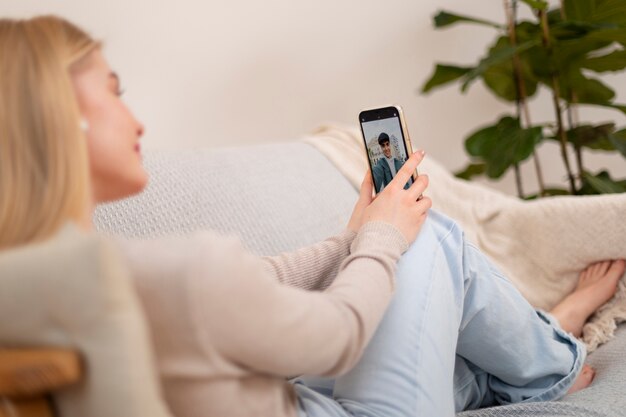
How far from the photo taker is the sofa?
1282mm

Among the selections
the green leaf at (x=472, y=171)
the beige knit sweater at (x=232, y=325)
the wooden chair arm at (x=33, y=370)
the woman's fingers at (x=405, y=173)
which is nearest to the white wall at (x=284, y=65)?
the green leaf at (x=472, y=171)

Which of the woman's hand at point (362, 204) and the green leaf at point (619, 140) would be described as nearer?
the woman's hand at point (362, 204)

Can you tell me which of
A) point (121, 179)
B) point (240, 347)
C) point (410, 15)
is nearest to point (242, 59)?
point (410, 15)

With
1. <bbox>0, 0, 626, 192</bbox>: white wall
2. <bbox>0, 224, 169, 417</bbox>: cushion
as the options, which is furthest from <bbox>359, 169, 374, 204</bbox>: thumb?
<bbox>0, 0, 626, 192</bbox>: white wall

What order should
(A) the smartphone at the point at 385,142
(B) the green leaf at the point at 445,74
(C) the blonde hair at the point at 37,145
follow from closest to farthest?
(C) the blonde hair at the point at 37,145 → (A) the smartphone at the point at 385,142 → (B) the green leaf at the point at 445,74

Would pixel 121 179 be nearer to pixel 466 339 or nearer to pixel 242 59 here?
pixel 466 339

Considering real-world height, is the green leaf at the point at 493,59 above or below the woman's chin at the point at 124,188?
below

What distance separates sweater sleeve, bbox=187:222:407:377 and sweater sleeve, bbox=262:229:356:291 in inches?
9.3

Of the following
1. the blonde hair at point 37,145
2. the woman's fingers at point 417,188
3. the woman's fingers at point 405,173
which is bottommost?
the woman's fingers at point 417,188

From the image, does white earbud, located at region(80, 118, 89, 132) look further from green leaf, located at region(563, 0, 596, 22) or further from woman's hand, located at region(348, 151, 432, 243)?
green leaf, located at region(563, 0, 596, 22)

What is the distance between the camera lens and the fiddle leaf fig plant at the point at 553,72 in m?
1.83

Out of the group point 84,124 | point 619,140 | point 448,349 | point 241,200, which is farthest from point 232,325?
point 619,140

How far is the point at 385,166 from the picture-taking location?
121 cm

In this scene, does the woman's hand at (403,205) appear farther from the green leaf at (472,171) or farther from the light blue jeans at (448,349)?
the green leaf at (472,171)
